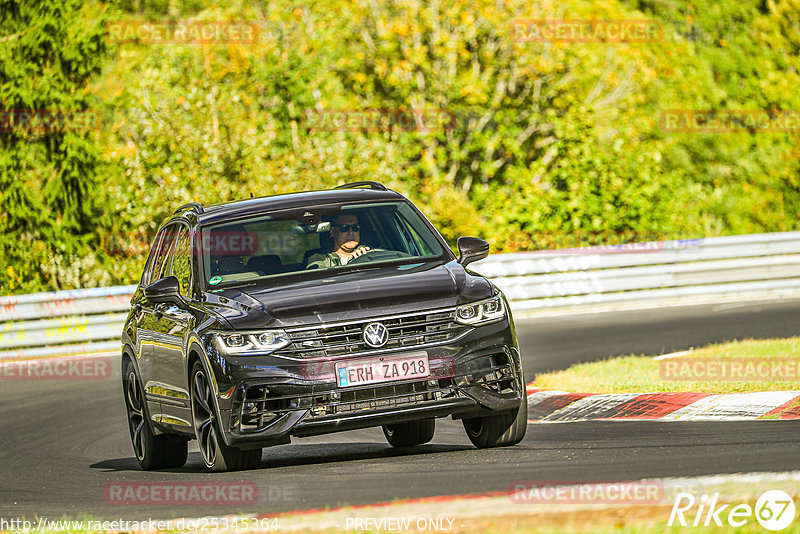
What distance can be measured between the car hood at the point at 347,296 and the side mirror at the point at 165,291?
40 cm

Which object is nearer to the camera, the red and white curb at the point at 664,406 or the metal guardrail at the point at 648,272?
the red and white curb at the point at 664,406

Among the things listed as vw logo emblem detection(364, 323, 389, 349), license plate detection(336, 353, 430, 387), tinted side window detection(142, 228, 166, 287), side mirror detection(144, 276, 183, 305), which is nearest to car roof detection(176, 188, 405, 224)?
side mirror detection(144, 276, 183, 305)

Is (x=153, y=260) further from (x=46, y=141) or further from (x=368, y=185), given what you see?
(x=46, y=141)

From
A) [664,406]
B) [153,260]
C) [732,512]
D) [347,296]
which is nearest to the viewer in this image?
[732,512]

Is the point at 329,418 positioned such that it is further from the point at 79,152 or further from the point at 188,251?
the point at 79,152

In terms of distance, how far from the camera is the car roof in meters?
9.95

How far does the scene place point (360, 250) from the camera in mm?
9656

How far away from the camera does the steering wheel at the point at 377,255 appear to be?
31.2ft

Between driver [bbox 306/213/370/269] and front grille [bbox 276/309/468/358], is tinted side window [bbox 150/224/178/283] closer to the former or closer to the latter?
driver [bbox 306/213/370/269]

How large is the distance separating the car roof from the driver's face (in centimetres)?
20

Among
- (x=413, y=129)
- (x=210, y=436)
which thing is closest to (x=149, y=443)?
(x=210, y=436)

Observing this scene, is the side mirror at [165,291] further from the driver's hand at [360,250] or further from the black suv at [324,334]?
the driver's hand at [360,250]

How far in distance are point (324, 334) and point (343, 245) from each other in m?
1.47

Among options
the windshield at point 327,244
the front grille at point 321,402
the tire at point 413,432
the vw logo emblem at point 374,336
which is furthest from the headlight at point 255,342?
the tire at point 413,432
